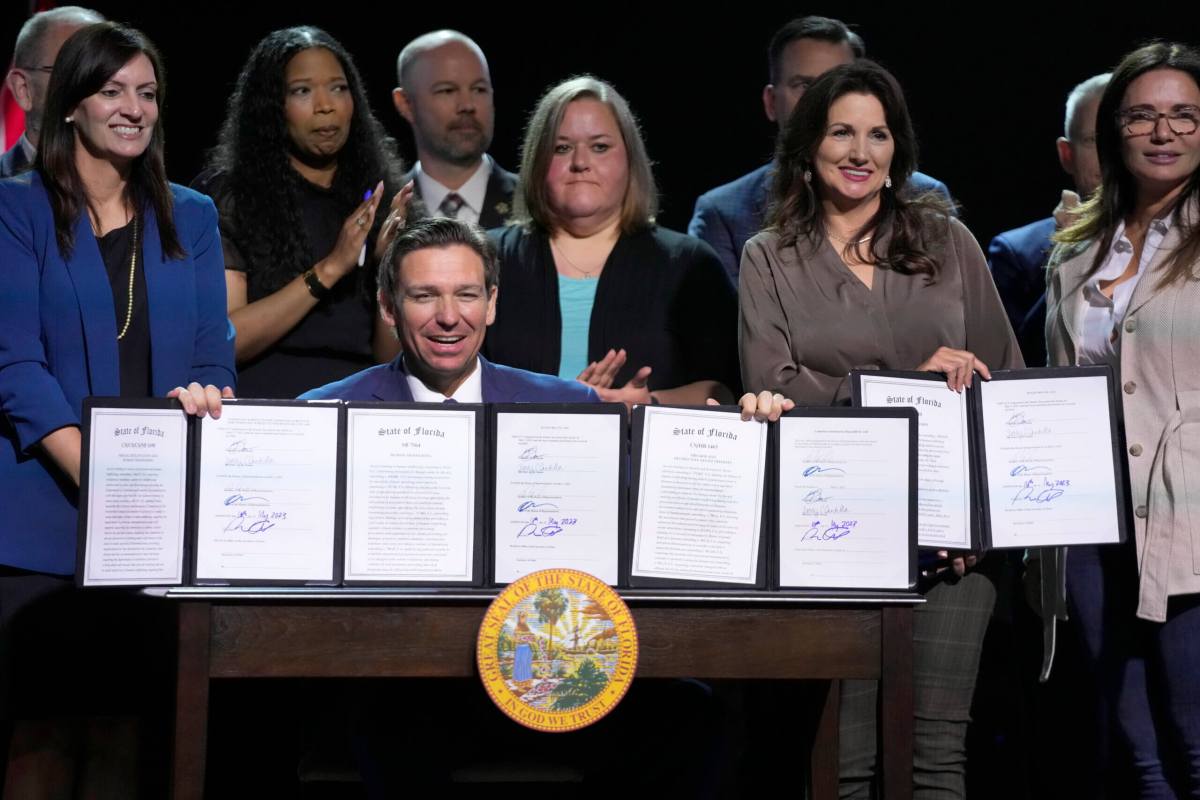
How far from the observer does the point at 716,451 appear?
2.56 metres

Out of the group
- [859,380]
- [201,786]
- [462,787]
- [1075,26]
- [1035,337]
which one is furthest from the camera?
[1075,26]

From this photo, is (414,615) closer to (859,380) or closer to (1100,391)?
(859,380)

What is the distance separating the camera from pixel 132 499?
2.49 meters

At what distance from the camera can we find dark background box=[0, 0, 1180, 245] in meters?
5.10

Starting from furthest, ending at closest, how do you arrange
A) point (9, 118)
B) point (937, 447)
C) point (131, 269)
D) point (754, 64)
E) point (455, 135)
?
point (754, 64), point (9, 118), point (455, 135), point (131, 269), point (937, 447)

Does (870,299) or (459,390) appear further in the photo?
(870,299)

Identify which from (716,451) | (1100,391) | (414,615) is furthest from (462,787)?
(1100,391)

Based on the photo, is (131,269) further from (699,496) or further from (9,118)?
(9,118)

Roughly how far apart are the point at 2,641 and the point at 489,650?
3.46 ft
